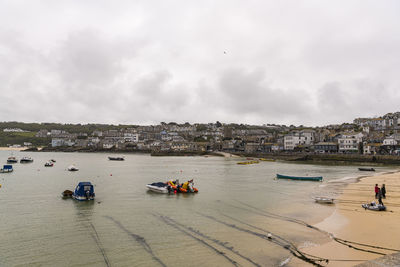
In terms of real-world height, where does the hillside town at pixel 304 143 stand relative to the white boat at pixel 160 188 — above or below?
above

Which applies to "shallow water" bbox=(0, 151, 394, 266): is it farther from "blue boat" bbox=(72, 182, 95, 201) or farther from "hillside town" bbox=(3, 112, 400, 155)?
"hillside town" bbox=(3, 112, 400, 155)

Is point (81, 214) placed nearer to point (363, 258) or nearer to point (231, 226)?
point (231, 226)

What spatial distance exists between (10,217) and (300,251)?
1857cm

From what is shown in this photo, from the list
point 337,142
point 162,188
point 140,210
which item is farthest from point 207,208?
point 337,142

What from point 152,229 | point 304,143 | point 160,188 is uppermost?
point 304,143

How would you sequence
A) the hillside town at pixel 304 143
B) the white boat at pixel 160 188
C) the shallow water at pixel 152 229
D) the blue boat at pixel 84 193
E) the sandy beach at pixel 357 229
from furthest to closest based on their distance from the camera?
the hillside town at pixel 304 143
the white boat at pixel 160 188
the blue boat at pixel 84 193
the shallow water at pixel 152 229
the sandy beach at pixel 357 229

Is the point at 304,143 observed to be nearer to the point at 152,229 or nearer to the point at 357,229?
the point at 357,229

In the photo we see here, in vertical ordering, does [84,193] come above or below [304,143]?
below

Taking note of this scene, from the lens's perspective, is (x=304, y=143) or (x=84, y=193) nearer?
(x=84, y=193)

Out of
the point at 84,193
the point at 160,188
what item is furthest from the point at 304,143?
the point at 84,193

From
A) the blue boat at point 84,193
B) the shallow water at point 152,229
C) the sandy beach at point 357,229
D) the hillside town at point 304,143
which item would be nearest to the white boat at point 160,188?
the shallow water at point 152,229

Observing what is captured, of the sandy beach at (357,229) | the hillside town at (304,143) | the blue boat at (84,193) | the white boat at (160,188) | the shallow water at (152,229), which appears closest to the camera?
the sandy beach at (357,229)

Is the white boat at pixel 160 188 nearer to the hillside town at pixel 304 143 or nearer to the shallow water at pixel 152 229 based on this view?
the shallow water at pixel 152 229

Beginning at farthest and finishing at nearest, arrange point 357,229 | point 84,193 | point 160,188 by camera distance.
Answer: point 160,188
point 84,193
point 357,229
